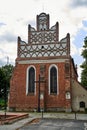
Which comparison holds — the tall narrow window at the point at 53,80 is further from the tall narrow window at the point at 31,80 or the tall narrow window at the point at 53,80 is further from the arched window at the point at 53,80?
the tall narrow window at the point at 31,80

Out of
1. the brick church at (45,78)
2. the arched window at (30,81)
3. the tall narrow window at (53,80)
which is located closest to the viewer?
the brick church at (45,78)

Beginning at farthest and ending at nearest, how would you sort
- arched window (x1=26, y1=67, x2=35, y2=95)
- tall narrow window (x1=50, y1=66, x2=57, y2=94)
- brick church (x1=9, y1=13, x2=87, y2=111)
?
arched window (x1=26, y1=67, x2=35, y2=95) → tall narrow window (x1=50, y1=66, x2=57, y2=94) → brick church (x1=9, y1=13, x2=87, y2=111)

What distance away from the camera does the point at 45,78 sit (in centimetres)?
3809

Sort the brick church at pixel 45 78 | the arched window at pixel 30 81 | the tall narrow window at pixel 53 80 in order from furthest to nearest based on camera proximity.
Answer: the arched window at pixel 30 81, the tall narrow window at pixel 53 80, the brick church at pixel 45 78

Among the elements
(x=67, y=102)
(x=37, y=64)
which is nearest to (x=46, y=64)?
(x=37, y=64)

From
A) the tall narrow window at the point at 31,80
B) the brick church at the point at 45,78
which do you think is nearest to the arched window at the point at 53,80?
the brick church at the point at 45,78

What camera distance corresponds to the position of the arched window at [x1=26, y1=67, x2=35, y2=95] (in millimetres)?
38719

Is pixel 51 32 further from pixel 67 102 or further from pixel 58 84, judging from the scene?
pixel 67 102

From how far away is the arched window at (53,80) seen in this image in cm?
3809

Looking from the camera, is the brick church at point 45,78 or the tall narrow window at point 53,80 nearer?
the brick church at point 45,78

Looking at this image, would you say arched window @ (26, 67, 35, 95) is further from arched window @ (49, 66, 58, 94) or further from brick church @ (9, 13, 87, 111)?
arched window @ (49, 66, 58, 94)

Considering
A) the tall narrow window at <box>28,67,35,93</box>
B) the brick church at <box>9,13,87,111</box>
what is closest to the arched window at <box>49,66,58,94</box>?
the brick church at <box>9,13,87,111</box>

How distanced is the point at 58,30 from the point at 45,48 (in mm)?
3556

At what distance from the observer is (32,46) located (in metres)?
40.1
